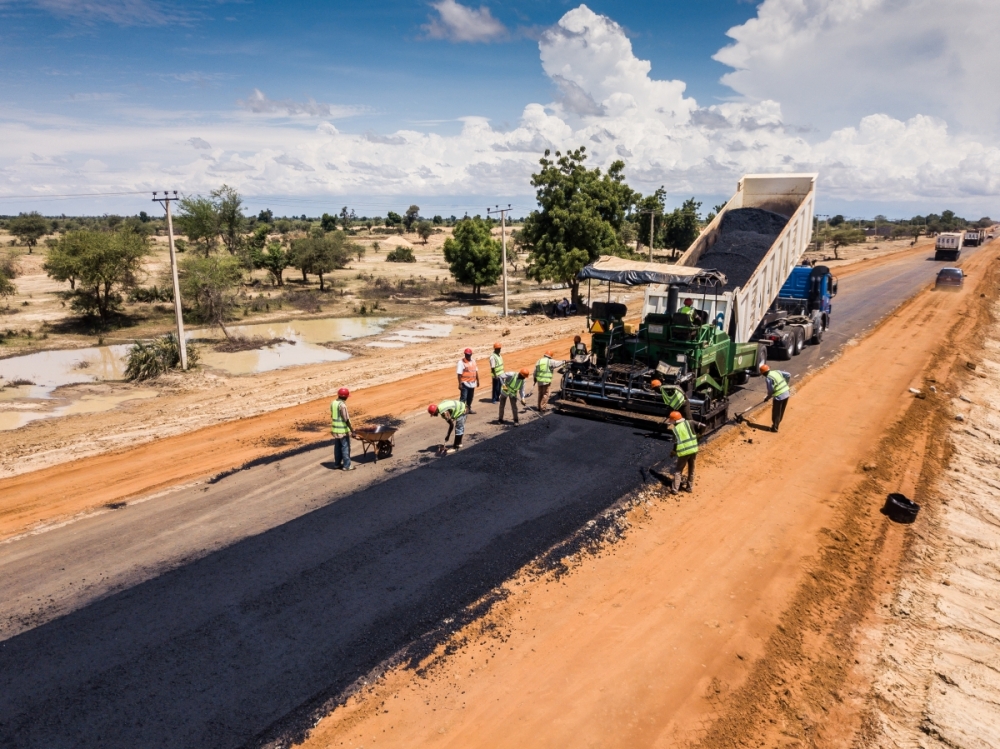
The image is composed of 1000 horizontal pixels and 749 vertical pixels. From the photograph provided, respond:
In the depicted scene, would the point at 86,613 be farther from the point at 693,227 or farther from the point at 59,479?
the point at 693,227

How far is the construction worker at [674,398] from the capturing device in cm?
1086

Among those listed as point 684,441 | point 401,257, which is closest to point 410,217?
point 401,257

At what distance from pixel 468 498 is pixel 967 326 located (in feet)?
82.7

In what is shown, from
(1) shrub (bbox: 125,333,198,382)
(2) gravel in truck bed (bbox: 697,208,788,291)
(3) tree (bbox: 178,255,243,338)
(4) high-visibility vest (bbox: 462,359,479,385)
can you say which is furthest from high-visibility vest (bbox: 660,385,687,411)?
(3) tree (bbox: 178,255,243,338)

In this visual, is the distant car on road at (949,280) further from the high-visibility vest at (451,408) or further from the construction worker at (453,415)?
the high-visibility vest at (451,408)

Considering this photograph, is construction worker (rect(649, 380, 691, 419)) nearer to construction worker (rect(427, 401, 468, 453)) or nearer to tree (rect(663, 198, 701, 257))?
construction worker (rect(427, 401, 468, 453))

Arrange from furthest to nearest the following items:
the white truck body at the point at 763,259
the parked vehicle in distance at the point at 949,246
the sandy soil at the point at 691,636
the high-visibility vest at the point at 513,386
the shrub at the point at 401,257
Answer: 1. the shrub at the point at 401,257
2. the parked vehicle in distance at the point at 949,246
3. the white truck body at the point at 763,259
4. the high-visibility vest at the point at 513,386
5. the sandy soil at the point at 691,636

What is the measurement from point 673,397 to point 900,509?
3.74m

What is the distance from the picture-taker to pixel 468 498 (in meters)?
9.62

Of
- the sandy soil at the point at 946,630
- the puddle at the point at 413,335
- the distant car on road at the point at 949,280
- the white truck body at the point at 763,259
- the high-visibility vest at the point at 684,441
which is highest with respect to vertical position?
the white truck body at the point at 763,259

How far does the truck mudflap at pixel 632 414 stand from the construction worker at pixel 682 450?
6.05 feet

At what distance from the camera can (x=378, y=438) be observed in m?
11.2

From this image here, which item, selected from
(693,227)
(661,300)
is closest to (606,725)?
(661,300)

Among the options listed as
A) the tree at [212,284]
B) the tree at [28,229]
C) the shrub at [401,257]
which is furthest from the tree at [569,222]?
the tree at [28,229]
